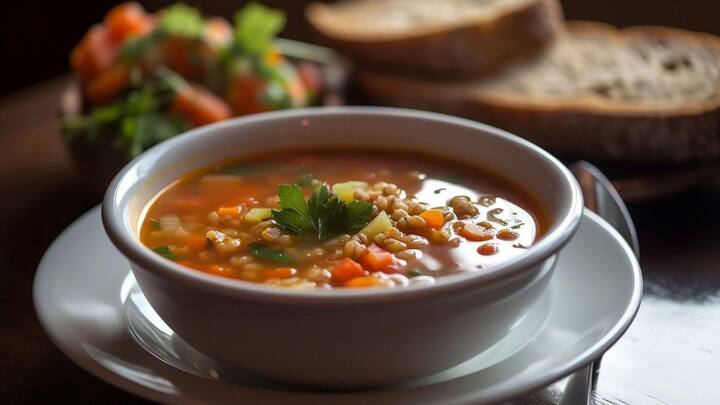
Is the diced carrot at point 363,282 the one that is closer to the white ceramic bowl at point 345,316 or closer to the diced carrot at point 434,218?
the white ceramic bowl at point 345,316

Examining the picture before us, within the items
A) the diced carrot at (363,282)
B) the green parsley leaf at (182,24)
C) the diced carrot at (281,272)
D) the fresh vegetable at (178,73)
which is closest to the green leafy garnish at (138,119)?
the fresh vegetable at (178,73)

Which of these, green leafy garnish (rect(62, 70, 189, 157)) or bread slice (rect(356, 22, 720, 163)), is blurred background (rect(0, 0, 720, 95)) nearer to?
bread slice (rect(356, 22, 720, 163))

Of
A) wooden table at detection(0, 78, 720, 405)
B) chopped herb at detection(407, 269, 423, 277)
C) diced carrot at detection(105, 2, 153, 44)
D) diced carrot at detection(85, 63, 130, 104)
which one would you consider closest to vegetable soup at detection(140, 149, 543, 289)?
chopped herb at detection(407, 269, 423, 277)

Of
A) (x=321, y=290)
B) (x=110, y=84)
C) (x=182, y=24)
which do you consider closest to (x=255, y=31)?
(x=182, y=24)

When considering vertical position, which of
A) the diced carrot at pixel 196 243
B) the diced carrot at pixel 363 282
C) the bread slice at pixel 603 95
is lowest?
the bread slice at pixel 603 95

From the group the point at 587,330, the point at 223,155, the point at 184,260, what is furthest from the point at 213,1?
the point at 587,330
